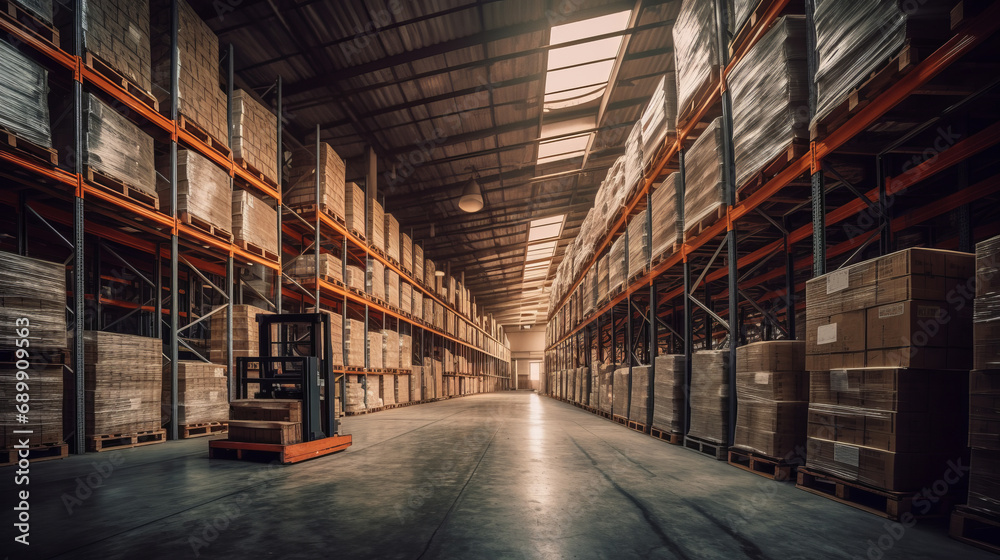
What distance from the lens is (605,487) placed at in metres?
3.69

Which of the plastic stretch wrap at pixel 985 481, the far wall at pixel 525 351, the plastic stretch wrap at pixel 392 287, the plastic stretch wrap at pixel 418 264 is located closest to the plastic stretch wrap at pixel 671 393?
the plastic stretch wrap at pixel 985 481

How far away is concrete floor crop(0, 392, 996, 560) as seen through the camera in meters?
2.38

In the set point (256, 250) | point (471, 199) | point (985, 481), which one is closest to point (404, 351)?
point (471, 199)

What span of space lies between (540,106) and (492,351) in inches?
1003

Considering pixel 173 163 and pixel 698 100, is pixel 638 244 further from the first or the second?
pixel 173 163

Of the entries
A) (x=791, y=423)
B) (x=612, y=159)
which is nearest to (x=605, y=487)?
(x=791, y=423)

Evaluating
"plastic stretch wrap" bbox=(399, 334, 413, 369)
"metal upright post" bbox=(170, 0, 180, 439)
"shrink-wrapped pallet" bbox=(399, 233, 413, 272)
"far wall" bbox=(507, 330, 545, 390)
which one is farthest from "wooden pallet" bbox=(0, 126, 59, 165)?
"far wall" bbox=(507, 330, 545, 390)

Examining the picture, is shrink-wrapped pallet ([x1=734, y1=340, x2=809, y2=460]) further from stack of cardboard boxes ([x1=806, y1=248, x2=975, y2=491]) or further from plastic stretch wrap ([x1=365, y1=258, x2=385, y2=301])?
plastic stretch wrap ([x1=365, y1=258, x2=385, y2=301])

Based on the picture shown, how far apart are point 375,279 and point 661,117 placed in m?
8.66

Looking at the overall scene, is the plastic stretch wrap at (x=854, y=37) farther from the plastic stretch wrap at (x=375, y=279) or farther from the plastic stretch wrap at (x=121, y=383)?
the plastic stretch wrap at (x=375, y=279)

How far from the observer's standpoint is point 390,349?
13148mm

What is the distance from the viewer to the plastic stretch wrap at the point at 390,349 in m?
12.8

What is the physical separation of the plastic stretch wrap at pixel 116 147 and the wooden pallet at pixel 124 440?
3.20m

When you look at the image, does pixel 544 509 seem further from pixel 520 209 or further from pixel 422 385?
pixel 520 209
